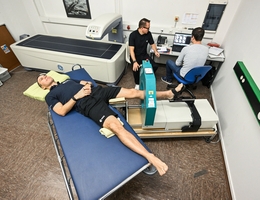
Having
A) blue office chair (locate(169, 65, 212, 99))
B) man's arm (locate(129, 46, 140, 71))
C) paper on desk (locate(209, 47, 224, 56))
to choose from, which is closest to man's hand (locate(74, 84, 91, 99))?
man's arm (locate(129, 46, 140, 71))

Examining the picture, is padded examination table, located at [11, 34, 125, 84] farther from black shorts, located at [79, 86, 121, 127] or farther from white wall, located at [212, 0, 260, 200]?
white wall, located at [212, 0, 260, 200]

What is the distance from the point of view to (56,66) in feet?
8.73

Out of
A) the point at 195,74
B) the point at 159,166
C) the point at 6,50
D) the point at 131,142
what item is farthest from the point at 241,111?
the point at 6,50

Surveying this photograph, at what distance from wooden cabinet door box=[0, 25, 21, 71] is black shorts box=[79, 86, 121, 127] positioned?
2.53 meters

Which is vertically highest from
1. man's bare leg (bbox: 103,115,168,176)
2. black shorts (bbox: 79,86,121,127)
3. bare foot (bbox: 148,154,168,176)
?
black shorts (bbox: 79,86,121,127)

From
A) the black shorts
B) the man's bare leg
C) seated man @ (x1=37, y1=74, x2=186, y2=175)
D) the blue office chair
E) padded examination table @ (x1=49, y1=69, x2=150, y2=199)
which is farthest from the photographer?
the blue office chair

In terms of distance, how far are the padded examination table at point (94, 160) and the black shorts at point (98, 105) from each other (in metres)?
0.09

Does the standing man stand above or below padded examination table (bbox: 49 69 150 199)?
above

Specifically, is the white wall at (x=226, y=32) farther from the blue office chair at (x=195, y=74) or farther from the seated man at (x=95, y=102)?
the seated man at (x=95, y=102)

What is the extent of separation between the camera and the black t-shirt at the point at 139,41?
2.29 m

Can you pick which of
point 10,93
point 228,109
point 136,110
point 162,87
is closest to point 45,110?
point 10,93

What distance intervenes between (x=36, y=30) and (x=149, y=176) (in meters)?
4.01

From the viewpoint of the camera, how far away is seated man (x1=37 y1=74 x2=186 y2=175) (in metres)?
1.27

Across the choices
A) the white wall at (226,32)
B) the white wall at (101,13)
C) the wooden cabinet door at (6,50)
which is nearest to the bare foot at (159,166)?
the white wall at (226,32)
